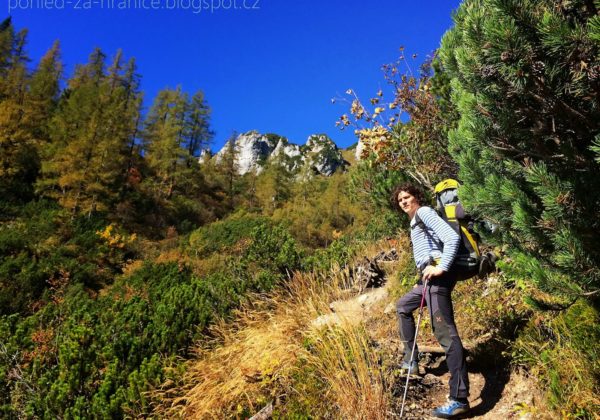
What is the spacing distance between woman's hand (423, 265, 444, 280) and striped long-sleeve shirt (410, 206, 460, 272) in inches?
1.3

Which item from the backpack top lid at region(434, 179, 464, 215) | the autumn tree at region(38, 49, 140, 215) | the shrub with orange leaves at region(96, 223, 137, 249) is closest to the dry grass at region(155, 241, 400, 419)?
the backpack top lid at region(434, 179, 464, 215)

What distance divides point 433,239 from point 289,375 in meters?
1.67

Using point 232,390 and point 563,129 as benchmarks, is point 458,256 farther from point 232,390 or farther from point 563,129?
point 232,390

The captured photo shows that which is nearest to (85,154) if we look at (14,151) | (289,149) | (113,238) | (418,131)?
(14,151)

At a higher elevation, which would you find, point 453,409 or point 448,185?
point 448,185

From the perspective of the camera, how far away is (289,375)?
3244mm

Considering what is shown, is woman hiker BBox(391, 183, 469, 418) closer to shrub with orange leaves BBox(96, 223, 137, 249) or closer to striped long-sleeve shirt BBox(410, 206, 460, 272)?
striped long-sleeve shirt BBox(410, 206, 460, 272)

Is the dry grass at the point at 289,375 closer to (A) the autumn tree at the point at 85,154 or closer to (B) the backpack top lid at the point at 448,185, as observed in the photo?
(B) the backpack top lid at the point at 448,185

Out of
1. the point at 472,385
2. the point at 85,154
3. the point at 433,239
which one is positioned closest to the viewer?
the point at 433,239

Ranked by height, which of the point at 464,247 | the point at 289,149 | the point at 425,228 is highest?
the point at 289,149

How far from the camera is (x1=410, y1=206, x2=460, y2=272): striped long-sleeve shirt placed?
280cm

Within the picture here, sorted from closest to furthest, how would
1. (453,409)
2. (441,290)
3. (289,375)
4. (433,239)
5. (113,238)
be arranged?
1. (453,409)
2. (441,290)
3. (433,239)
4. (289,375)
5. (113,238)

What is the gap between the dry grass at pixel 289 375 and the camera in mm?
2805

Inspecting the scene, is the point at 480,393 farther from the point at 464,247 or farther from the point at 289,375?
the point at 289,375
